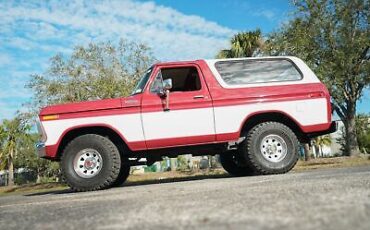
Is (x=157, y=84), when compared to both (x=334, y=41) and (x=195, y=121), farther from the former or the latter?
(x=334, y=41)

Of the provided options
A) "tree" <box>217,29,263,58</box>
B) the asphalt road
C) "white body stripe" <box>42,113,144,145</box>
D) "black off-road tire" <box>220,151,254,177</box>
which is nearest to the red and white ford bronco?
"white body stripe" <box>42,113,144,145</box>

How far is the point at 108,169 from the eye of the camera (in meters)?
7.52

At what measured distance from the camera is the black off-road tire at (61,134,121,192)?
752 centimetres

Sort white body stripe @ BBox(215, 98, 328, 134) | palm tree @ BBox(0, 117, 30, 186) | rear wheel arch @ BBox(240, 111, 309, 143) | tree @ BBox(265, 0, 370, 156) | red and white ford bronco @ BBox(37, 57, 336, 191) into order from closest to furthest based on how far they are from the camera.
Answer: red and white ford bronco @ BBox(37, 57, 336, 191), white body stripe @ BBox(215, 98, 328, 134), rear wheel arch @ BBox(240, 111, 309, 143), tree @ BBox(265, 0, 370, 156), palm tree @ BBox(0, 117, 30, 186)

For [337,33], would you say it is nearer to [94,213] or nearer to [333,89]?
[333,89]

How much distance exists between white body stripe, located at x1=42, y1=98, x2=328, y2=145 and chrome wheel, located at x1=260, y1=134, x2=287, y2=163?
0.48m

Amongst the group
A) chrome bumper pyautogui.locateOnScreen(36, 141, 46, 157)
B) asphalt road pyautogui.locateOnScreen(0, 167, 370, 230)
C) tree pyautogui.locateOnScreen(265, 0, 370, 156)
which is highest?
tree pyautogui.locateOnScreen(265, 0, 370, 156)

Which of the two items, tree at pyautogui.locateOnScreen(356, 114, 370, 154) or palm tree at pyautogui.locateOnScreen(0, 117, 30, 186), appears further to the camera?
tree at pyautogui.locateOnScreen(356, 114, 370, 154)

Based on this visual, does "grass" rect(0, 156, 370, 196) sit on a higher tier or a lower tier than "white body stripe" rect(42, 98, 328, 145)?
lower

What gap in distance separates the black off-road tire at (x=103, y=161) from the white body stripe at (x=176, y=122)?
0.26 m

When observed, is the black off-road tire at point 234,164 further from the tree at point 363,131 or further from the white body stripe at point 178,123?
the tree at point 363,131

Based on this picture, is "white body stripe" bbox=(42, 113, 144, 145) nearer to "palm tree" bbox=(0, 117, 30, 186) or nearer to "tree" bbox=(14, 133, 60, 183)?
"tree" bbox=(14, 133, 60, 183)

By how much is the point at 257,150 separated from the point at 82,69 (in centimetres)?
2265

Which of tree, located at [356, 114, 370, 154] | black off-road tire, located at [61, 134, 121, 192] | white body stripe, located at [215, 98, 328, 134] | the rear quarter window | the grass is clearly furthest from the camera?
tree, located at [356, 114, 370, 154]
